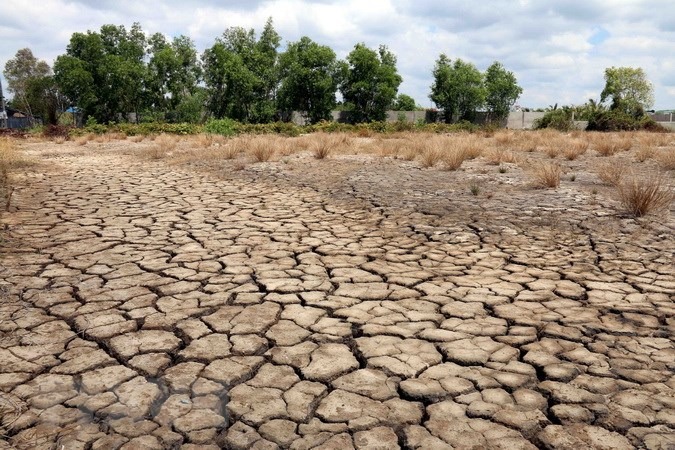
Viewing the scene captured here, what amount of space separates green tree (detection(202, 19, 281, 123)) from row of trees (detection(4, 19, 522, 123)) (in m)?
0.07

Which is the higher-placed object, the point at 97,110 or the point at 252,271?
the point at 97,110

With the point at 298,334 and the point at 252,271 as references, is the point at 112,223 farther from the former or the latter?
the point at 298,334

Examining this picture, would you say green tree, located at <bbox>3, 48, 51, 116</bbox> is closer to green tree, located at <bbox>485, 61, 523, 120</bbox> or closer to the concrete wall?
the concrete wall

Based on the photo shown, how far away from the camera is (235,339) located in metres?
2.78

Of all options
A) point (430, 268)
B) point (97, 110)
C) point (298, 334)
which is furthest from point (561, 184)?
point (97, 110)

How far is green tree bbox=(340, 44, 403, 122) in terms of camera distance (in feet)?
128

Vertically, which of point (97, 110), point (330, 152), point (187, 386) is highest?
point (97, 110)

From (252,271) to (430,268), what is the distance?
1373mm

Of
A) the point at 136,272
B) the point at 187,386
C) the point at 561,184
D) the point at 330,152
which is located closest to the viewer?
the point at 187,386

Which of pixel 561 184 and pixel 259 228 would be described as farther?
pixel 561 184

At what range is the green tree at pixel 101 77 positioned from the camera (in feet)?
123

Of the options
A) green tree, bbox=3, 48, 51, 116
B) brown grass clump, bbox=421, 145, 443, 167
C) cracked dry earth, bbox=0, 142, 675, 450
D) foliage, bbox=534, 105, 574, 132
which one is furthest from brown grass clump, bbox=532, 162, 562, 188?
green tree, bbox=3, 48, 51, 116

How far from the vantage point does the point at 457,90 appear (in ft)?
142

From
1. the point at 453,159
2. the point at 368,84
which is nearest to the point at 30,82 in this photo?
the point at 368,84
